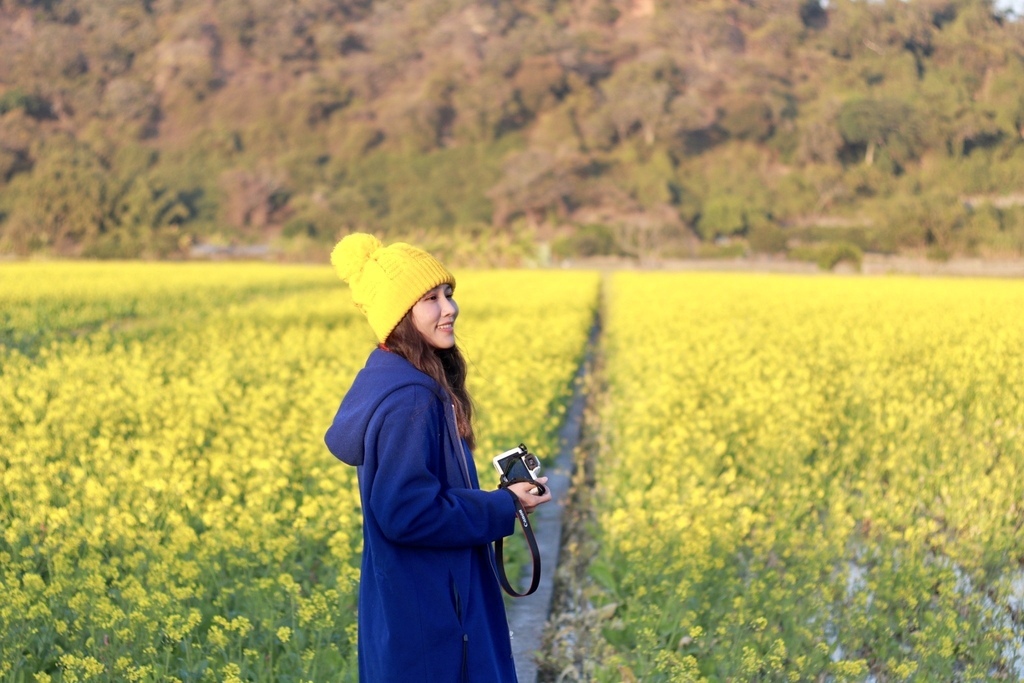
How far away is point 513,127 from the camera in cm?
10244

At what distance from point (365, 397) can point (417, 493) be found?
0.25 meters

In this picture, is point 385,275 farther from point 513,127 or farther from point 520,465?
point 513,127

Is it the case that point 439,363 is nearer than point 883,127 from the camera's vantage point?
Yes

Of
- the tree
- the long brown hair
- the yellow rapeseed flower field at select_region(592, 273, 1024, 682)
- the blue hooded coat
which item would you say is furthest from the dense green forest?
the blue hooded coat

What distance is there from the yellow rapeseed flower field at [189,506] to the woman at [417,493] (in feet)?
2.76

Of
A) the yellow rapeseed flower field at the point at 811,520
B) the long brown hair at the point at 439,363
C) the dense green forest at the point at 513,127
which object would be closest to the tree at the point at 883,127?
the dense green forest at the point at 513,127

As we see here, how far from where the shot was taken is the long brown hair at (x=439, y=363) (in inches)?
94.4

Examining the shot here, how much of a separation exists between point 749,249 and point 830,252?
12.6m

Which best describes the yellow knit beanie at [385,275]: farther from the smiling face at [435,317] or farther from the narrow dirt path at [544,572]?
the narrow dirt path at [544,572]

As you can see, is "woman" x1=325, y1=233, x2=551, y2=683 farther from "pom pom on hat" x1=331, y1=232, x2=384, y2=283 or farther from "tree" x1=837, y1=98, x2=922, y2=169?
"tree" x1=837, y1=98, x2=922, y2=169

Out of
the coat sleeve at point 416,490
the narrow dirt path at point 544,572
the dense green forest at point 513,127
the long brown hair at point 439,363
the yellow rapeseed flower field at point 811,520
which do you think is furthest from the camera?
the dense green forest at point 513,127

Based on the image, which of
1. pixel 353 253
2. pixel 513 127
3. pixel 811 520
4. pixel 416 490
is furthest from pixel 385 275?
pixel 513 127

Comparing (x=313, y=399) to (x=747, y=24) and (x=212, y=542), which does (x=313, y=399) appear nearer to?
(x=212, y=542)

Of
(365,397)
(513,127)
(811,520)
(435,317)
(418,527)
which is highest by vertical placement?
(513,127)
